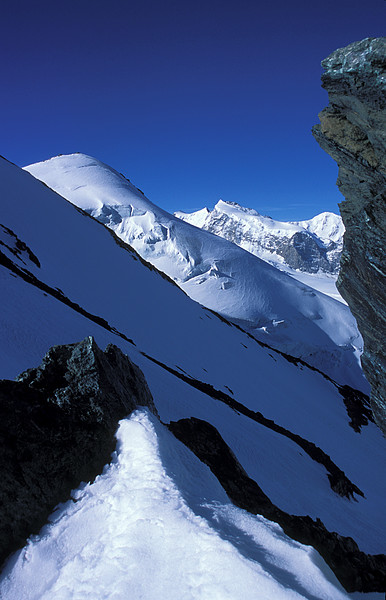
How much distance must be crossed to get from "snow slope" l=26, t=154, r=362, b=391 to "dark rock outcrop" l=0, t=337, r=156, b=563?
235 feet

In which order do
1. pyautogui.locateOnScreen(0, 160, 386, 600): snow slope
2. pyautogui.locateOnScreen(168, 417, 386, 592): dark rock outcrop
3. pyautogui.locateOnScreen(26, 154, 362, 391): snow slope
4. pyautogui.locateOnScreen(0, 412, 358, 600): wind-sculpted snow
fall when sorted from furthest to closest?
pyautogui.locateOnScreen(26, 154, 362, 391): snow slope → pyautogui.locateOnScreen(168, 417, 386, 592): dark rock outcrop → pyautogui.locateOnScreen(0, 160, 386, 600): snow slope → pyautogui.locateOnScreen(0, 412, 358, 600): wind-sculpted snow

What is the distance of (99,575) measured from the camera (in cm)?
419

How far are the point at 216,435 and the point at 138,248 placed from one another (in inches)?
3593

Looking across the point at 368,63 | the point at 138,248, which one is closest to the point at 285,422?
the point at 368,63

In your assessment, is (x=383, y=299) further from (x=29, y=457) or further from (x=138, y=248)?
(x=138, y=248)

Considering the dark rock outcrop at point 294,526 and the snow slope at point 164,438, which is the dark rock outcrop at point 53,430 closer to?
the snow slope at point 164,438

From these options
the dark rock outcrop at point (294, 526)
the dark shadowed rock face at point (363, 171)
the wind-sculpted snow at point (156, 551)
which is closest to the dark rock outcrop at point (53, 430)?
the wind-sculpted snow at point (156, 551)

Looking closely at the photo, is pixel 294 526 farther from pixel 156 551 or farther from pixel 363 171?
pixel 363 171

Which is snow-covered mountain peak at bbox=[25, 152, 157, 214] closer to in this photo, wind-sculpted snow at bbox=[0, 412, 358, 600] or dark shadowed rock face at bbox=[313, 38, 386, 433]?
dark shadowed rock face at bbox=[313, 38, 386, 433]

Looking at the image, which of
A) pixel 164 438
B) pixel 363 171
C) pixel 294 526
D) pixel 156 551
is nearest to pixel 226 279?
pixel 363 171

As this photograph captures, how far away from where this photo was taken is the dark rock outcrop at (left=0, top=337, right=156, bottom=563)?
17.2 ft

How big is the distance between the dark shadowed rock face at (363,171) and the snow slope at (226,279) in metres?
63.6

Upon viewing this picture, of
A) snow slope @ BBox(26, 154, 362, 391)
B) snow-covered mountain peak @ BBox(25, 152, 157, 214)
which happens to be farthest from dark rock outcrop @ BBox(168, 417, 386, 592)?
snow-covered mountain peak @ BBox(25, 152, 157, 214)

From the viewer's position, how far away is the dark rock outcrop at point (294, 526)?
8734 millimetres
